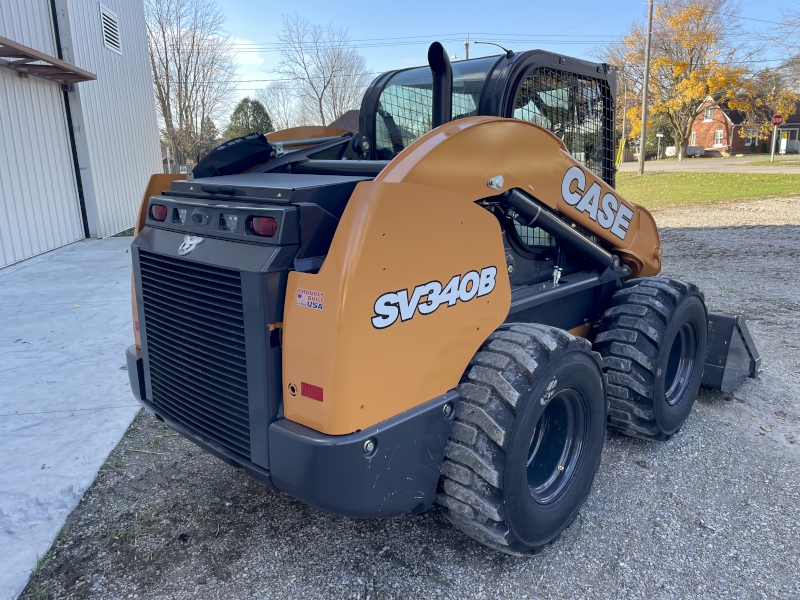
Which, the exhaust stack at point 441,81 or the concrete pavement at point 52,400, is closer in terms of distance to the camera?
the exhaust stack at point 441,81

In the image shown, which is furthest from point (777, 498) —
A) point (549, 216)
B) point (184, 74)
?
point (184, 74)

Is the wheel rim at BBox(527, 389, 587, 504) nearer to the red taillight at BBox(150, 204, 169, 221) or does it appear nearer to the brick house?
the red taillight at BBox(150, 204, 169, 221)

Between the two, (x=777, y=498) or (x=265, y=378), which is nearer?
(x=265, y=378)

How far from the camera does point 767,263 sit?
857cm

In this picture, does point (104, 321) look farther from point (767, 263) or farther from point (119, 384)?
point (767, 263)

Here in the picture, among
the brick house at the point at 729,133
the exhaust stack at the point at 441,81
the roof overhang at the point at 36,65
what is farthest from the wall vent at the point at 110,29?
the brick house at the point at 729,133

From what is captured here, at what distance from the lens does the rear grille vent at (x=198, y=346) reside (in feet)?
7.30

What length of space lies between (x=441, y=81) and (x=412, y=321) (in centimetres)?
112

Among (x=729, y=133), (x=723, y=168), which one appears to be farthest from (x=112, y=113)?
(x=729, y=133)

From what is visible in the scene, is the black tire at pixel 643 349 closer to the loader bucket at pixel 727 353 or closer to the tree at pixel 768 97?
the loader bucket at pixel 727 353

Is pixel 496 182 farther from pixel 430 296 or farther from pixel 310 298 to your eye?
pixel 310 298

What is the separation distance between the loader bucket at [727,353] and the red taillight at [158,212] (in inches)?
138

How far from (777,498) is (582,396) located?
3.92ft

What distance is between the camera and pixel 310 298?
1982mm
